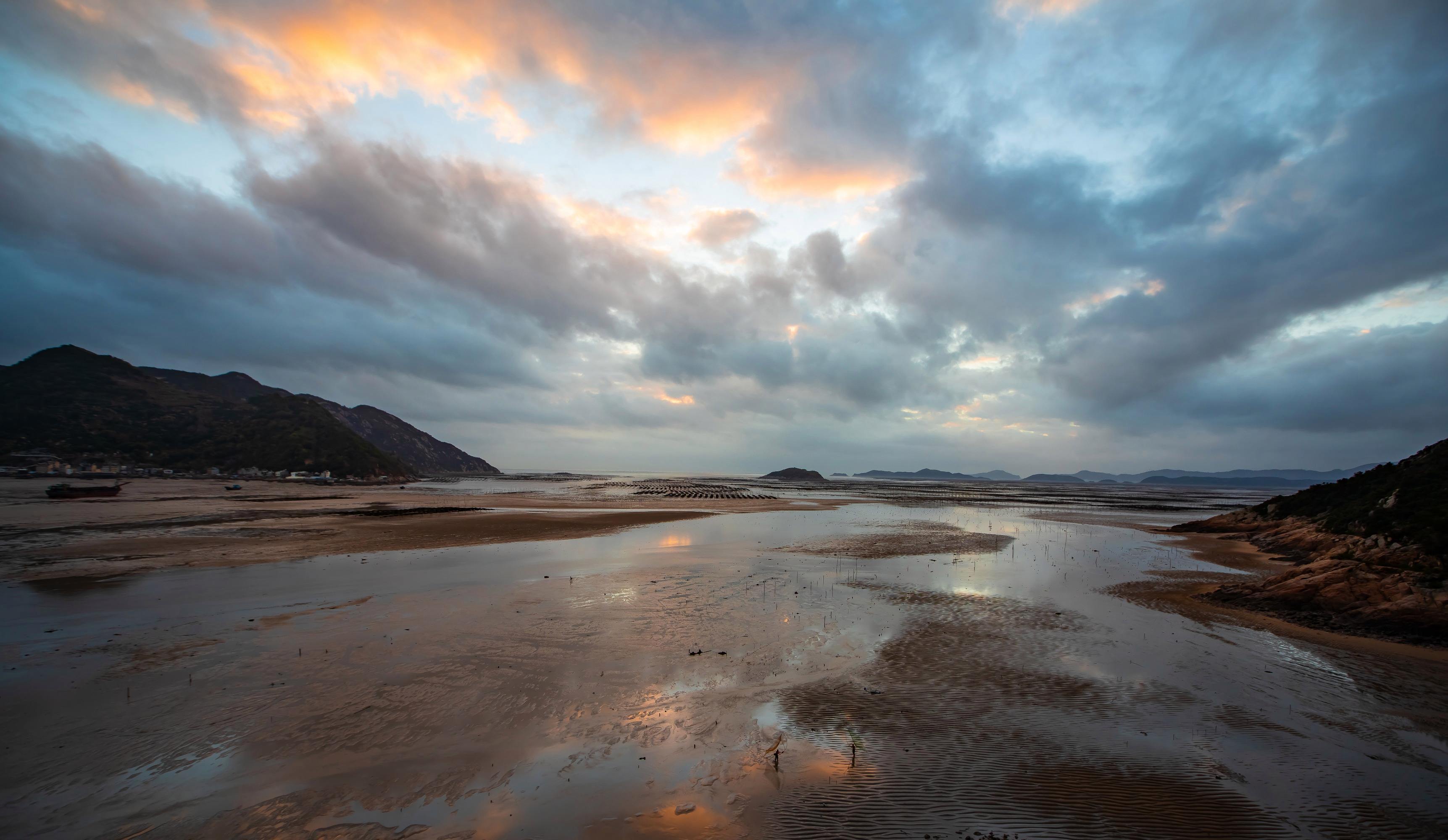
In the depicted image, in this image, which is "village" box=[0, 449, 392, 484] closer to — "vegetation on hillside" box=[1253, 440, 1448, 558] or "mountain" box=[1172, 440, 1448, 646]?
"mountain" box=[1172, 440, 1448, 646]

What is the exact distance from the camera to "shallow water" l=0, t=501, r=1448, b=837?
18.9 feet

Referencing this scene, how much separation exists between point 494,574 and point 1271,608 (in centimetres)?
2574

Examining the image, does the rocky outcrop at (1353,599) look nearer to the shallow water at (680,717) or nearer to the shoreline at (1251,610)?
the shoreline at (1251,610)

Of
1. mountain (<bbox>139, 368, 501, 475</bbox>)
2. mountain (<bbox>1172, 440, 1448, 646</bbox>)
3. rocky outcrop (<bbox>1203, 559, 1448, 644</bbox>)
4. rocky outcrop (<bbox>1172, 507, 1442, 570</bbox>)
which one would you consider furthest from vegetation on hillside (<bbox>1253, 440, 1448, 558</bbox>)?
mountain (<bbox>139, 368, 501, 475</bbox>)

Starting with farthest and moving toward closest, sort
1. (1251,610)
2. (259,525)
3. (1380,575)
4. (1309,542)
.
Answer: (259,525) < (1309,542) < (1251,610) < (1380,575)

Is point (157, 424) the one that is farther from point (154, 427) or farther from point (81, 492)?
point (81, 492)

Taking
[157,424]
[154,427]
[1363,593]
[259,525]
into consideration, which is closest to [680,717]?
[1363,593]

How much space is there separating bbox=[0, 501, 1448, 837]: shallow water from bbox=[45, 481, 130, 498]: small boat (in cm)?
3773

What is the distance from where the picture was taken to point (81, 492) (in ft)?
131

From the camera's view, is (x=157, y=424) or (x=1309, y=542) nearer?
(x=1309, y=542)

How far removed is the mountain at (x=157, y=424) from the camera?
76.6 metres

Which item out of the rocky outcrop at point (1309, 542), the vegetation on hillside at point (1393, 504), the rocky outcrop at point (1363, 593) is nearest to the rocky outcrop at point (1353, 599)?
the rocky outcrop at point (1363, 593)

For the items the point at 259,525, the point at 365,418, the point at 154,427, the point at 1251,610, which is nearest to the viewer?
the point at 1251,610

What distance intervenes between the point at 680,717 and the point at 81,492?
2416 inches
